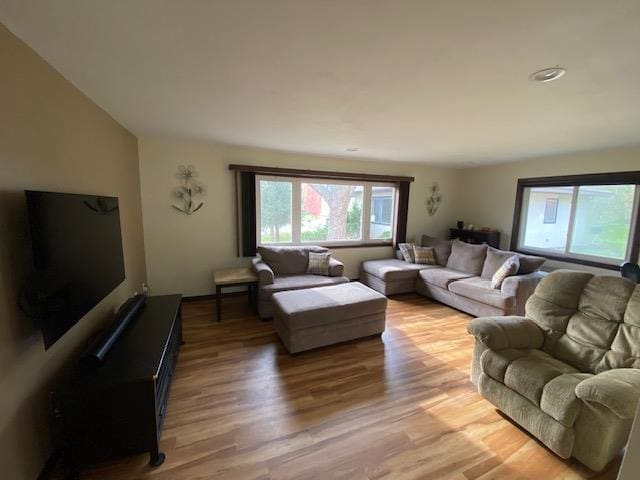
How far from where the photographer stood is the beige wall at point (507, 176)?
11.7 ft

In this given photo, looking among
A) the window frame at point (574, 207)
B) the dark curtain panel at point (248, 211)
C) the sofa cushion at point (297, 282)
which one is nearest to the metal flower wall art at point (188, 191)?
the dark curtain panel at point (248, 211)

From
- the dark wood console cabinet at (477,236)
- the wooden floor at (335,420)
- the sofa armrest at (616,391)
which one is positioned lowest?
the wooden floor at (335,420)

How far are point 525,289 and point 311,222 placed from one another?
3125 millimetres

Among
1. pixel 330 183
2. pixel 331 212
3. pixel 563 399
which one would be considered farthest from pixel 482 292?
pixel 330 183

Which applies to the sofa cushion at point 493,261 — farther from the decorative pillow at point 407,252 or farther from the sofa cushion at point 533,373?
the sofa cushion at point 533,373

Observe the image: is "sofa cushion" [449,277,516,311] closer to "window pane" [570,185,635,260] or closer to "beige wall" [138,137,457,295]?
"window pane" [570,185,635,260]

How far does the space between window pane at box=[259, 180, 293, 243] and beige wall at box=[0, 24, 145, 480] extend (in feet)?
7.75

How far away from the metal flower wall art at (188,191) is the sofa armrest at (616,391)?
4.13m

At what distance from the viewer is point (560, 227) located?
13.8 ft

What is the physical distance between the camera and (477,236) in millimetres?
5148

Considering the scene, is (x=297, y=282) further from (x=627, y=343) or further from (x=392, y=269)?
(x=627, y=343)

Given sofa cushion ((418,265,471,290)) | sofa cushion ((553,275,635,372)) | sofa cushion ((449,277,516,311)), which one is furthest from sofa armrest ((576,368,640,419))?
sofa cushion ((418,265,471,290))

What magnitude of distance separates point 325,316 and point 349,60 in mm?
2114

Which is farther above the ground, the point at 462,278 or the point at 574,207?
the point at 574,207
